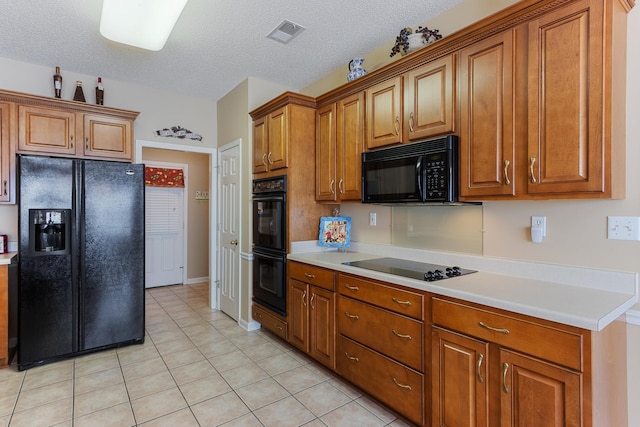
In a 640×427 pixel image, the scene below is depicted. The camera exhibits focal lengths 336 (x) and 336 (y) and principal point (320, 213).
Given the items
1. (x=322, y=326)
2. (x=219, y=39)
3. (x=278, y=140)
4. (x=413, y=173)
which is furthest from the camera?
(x=278, y=140)

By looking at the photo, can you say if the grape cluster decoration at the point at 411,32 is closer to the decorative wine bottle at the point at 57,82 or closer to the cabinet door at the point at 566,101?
the cabinet door at the point at 566,101

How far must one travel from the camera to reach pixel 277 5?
92.4 inches

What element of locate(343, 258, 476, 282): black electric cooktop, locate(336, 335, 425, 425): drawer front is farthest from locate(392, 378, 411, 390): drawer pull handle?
locate(343, 258, 476, 282): black electric cooktop

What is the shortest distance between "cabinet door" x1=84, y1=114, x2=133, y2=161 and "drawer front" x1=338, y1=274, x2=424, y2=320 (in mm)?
2541

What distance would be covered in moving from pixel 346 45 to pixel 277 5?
787 mm

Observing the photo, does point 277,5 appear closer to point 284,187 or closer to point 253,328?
point 284,187

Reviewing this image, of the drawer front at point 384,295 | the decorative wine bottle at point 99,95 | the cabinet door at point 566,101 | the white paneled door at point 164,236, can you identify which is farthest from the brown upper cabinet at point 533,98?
the white paneled door at point 164,236

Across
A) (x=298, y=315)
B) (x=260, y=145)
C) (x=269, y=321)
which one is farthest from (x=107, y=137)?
(x=298, y=315)

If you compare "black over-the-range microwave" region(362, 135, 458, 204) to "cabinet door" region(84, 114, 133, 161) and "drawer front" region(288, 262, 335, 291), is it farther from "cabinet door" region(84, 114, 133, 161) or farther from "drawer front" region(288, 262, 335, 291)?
"cabinet door" region(84, 114, 133, 161)

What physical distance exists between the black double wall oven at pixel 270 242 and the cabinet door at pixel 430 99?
4.30 feet

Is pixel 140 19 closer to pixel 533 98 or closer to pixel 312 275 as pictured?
pixel 312 275

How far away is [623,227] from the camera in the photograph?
5.40 feet

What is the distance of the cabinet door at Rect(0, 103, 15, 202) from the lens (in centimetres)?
286

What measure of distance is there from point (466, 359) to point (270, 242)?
2.07 m
